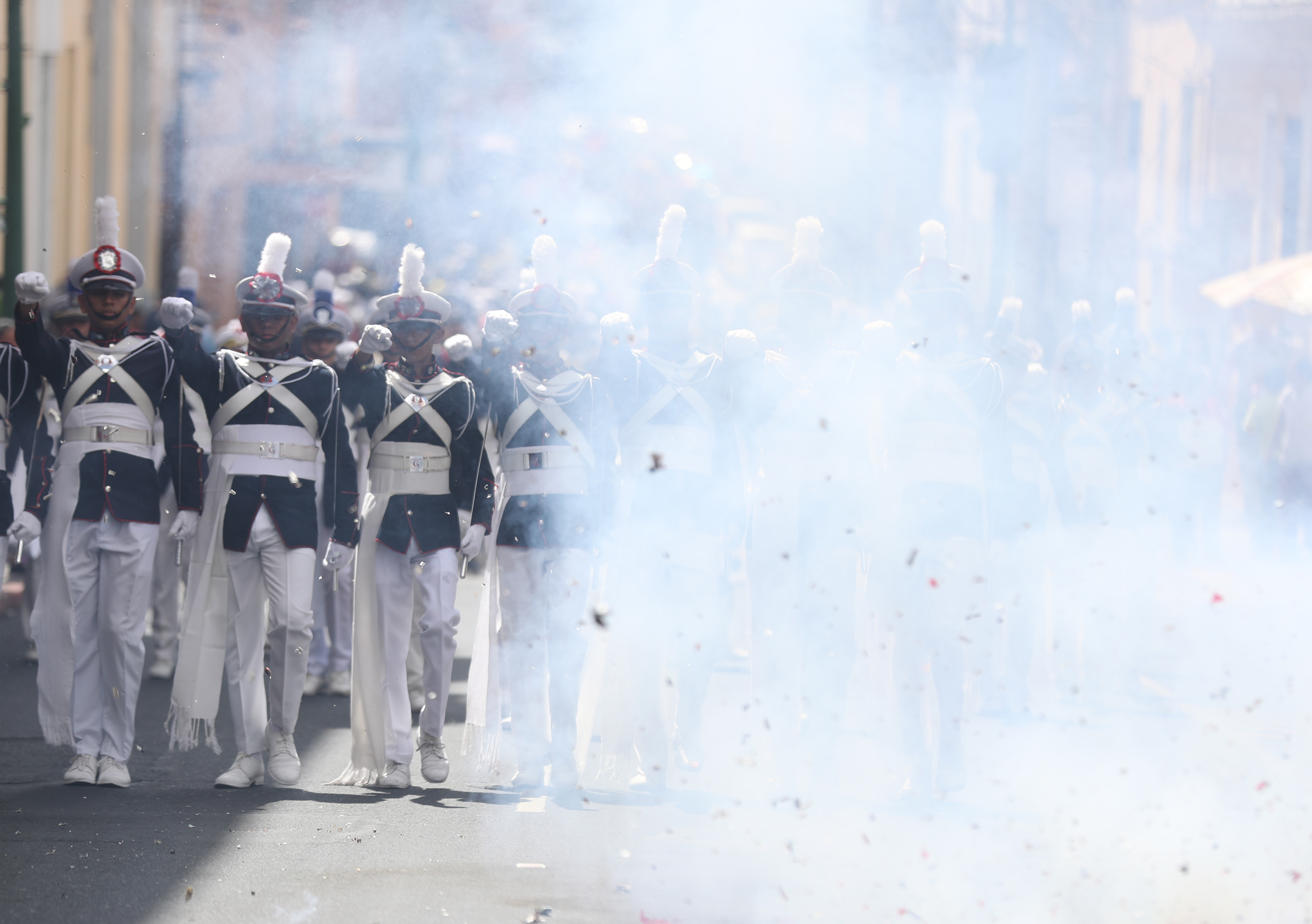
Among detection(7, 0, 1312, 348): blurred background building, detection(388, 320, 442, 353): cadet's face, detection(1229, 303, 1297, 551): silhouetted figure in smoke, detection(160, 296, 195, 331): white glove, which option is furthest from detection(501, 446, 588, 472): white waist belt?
detection(1229, 303, 1297, 551): silhouetted figure in smoke

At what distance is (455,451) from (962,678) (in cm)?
212

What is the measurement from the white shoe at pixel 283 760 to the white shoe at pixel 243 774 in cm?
4

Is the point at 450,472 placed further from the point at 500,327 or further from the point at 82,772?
the point at 82,772

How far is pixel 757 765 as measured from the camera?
644 cm

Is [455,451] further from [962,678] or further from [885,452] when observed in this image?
[962,678]

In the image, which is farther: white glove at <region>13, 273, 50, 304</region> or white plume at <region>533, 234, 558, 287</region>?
white plume at <region>533, 234, 558, 287</region>

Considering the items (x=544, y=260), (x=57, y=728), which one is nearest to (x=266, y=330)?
(x=544, y=260)

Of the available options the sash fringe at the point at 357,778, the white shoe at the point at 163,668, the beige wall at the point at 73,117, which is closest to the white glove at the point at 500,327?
the sash fringe at the point at 357,778

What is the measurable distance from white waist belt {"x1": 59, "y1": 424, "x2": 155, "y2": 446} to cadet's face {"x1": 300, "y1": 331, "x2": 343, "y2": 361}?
1.58 meters

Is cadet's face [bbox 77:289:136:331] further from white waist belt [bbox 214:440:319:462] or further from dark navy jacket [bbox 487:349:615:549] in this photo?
dark navy jacket [bbox 487:349:615:549]

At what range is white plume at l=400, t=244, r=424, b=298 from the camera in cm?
652

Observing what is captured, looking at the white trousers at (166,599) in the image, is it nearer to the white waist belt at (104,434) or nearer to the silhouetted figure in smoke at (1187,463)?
the white waist belt at (104,434)

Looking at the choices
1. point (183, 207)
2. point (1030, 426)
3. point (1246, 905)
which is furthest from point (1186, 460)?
point (183, 207)

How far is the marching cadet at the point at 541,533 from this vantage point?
637cm
